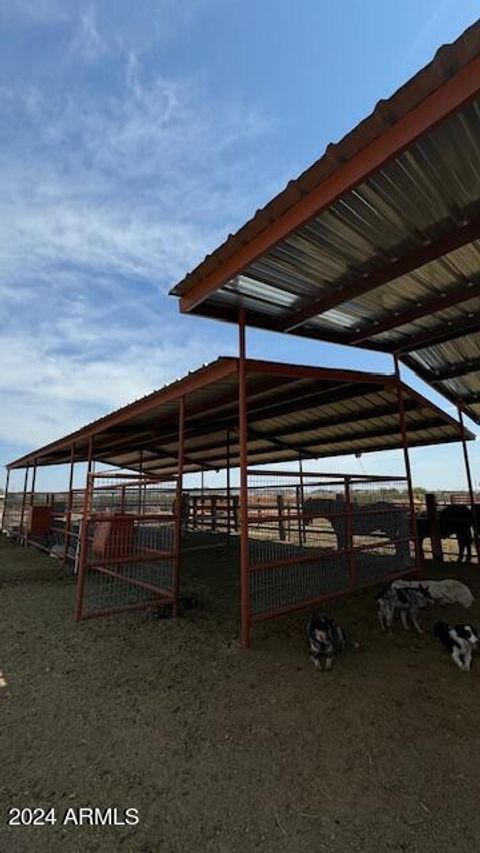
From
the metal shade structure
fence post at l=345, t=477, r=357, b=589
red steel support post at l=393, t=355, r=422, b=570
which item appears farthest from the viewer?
red steel support post at l=393, t=355, r=422, b=570

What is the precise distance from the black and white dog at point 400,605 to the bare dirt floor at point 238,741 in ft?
0.52

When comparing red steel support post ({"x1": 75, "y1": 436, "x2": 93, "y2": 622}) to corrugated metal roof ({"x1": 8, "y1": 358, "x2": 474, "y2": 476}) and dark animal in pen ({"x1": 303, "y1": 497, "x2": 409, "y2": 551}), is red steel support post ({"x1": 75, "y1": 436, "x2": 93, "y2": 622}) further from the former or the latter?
dark animal in pen ({"x1": 303, "y1": 497, "x2": 409, "y2": 551})

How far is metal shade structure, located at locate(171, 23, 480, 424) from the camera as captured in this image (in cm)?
236

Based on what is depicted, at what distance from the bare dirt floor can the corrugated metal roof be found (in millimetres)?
3086

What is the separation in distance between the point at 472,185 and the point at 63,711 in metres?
5.00

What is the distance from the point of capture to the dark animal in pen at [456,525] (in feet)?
29.1

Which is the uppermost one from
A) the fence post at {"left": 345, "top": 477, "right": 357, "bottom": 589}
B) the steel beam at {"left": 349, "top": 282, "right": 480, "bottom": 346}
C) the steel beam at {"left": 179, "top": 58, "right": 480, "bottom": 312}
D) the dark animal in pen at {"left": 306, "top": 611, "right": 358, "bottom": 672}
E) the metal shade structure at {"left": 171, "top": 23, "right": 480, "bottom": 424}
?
the steel beam at {"left": 349, "top": 282, "right": 480, "bottom": 346}

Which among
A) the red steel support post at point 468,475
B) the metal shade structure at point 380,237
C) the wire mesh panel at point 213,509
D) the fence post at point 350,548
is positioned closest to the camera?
the metal shade structure at point 380,237

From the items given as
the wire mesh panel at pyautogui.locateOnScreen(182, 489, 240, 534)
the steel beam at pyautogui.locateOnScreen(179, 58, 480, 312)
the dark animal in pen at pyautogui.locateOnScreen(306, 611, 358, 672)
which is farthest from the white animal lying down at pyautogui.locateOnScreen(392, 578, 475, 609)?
the wire mesh panel at pyautogui.locateOnScreen(182, 489, 240, 534)

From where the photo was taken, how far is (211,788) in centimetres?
223

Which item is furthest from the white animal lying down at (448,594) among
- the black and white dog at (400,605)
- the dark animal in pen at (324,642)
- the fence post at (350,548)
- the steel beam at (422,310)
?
the steel beam at (422,310)

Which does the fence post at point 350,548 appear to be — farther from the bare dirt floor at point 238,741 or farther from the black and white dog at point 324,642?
the black and white dog at point 324,642

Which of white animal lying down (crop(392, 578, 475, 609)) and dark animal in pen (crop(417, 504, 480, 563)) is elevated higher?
dark animal in pen (crop(417, 504, 480, 563))

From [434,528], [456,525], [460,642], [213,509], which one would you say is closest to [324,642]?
[460,642]
